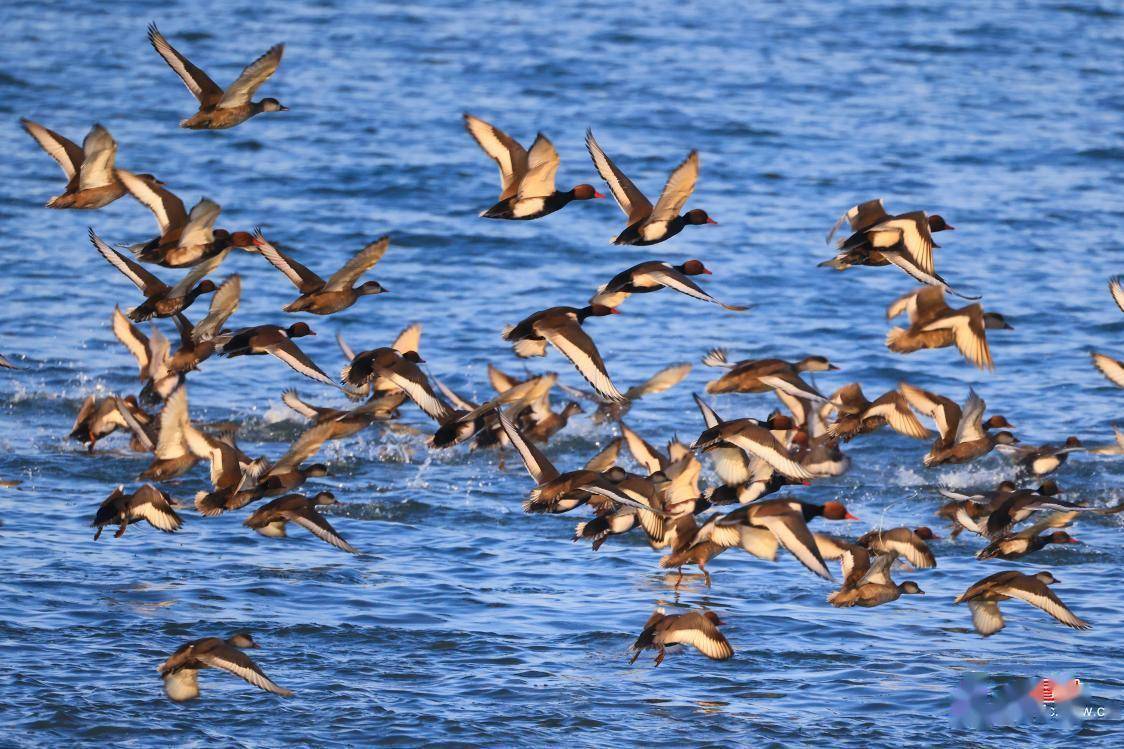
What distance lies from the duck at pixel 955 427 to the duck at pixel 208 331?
500 cm

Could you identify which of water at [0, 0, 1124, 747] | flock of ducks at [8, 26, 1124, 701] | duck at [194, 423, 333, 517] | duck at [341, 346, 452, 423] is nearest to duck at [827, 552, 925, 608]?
flock of ducks at [8, 26, 1124, 701]

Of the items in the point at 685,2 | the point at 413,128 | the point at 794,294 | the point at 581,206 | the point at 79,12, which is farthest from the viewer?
the point at 685,2

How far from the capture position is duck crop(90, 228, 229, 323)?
10398 millimetres

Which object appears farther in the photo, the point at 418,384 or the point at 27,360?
the point at 27,360

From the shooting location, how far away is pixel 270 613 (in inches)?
412

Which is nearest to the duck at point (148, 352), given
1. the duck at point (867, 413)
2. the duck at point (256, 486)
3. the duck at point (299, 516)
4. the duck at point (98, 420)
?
the duck at point (98, 420)

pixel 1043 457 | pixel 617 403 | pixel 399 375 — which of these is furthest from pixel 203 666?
pixel 1043 457

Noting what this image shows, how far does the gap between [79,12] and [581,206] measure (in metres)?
16.2

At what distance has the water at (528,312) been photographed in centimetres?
947

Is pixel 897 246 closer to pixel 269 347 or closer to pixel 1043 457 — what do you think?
pixel 1043 457

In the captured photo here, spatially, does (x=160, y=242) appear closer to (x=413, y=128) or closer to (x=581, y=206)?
(x=581, y=206)

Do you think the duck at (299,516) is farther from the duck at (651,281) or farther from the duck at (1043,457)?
the duck at (1043,457)

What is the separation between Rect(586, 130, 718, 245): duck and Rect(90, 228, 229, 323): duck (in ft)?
8.63

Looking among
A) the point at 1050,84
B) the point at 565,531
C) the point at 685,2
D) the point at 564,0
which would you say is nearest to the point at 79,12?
the point at 564,0
